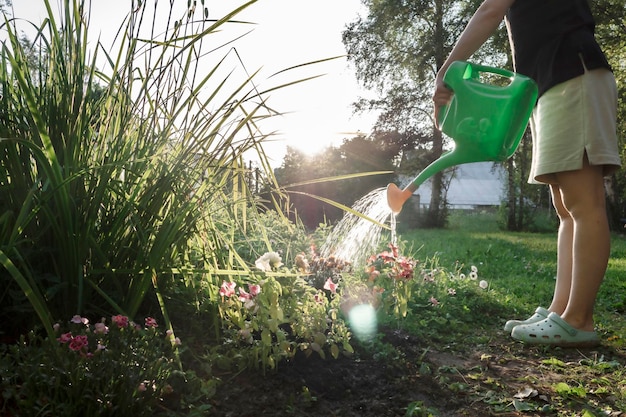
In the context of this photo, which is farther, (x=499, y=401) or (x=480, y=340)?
(x=480, y=340)

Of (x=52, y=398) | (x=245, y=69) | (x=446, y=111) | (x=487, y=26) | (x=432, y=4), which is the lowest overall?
(x=52, y=398)

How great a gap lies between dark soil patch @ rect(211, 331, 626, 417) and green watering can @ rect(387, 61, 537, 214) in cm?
67

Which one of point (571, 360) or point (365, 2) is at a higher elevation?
point (365, 2)

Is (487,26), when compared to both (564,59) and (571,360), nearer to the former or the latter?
(564,59)

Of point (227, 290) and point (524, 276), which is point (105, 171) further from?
point (524, 276)

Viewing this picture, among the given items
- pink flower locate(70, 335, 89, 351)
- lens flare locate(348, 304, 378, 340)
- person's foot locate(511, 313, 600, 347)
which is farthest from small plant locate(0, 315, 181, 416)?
person's foot locate(511, 313, 600, 347)

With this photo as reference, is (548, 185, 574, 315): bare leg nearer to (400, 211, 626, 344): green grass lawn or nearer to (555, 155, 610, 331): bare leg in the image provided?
(555, 155, 610, 331): bare leg

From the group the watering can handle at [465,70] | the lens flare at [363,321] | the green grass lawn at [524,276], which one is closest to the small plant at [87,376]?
the lens flare at [363,321]

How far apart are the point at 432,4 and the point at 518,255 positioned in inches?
432

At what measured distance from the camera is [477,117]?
87.6 inches

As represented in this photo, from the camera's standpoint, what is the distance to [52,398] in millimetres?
1232

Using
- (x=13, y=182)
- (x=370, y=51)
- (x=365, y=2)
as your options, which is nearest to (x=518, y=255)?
(x=13, y=182)

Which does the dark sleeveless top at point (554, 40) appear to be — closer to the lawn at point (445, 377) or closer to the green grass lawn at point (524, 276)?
the lawn at point (445, 377)

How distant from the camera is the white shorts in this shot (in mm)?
2238
